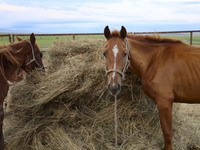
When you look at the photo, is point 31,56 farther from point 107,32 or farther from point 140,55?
point 140,55

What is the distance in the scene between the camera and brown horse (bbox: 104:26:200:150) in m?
2.36

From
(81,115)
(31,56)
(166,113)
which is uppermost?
(31,56)

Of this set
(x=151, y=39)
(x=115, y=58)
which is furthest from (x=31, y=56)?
(x=151, y=39)

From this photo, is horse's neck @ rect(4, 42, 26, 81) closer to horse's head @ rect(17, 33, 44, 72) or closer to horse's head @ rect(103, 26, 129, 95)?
horse's head @ rect(17, 33, 44, 72)

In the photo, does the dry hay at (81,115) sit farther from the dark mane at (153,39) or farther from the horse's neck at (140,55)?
the dark mane at (153,39)

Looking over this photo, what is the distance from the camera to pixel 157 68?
2.65m

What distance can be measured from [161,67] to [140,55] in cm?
36

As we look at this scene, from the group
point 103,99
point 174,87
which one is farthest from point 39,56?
point 174,87

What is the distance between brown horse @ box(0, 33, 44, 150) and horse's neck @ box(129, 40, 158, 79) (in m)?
1.88

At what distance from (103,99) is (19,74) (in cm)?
162

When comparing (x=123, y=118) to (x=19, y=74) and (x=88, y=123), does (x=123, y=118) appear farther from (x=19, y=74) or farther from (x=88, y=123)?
(x=19, y=74)

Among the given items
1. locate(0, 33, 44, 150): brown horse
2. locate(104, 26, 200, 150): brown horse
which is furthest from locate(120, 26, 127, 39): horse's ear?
locate(0, 33, 44, 150): brown horse

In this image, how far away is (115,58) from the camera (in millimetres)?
2293

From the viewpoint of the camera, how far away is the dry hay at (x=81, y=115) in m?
3.02
